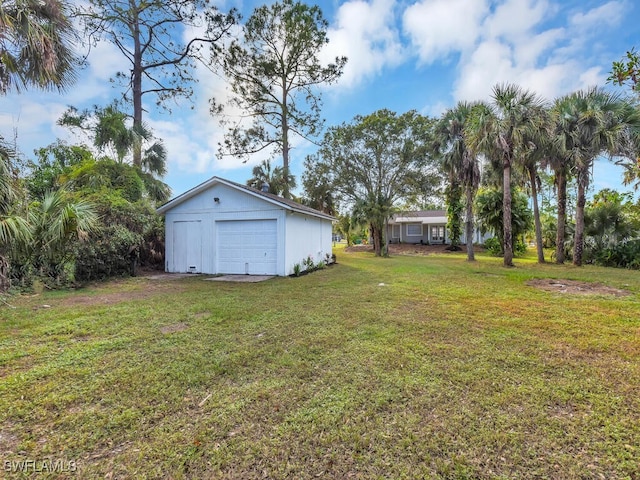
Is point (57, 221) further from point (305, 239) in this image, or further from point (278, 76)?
point (278, 76)

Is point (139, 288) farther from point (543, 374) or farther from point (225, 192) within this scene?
point (543, 374)

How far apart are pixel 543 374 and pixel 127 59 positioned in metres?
20.8

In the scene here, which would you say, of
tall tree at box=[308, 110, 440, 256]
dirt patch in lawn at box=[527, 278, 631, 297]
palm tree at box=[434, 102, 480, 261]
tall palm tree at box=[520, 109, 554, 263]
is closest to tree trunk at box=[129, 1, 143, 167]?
tall tree at box=[308, 110, 440, 256]

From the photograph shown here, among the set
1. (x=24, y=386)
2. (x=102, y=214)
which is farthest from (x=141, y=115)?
(x=24, y=386)

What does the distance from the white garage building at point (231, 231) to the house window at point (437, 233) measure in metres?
22.5

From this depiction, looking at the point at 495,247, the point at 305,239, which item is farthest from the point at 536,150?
the point at 305,239

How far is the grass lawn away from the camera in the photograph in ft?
6.58

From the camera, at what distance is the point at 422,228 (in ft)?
103

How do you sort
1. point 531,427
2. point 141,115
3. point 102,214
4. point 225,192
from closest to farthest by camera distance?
1. point 531,427
2. point 102,214
3. point 225,192
4. point 141,115

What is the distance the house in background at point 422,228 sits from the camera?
3011cm

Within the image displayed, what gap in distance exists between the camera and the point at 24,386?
9.66ft

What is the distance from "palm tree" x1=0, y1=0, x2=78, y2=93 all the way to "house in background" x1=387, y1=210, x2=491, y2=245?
2679cm

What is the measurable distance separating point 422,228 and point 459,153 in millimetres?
16094

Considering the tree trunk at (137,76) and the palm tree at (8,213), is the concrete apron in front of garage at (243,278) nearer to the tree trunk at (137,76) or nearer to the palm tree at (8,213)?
the palm tree at (8,213)
